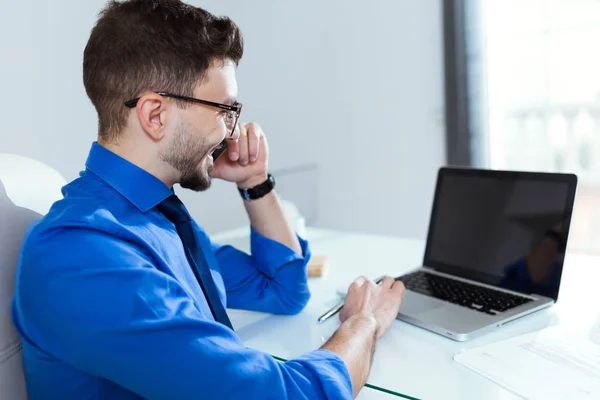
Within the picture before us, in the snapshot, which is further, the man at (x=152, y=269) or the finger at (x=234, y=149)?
the finger at (x=234, y=149)

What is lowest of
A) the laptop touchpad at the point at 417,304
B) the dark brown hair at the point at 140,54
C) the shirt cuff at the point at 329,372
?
the laptop touchpad at the point at 417,304

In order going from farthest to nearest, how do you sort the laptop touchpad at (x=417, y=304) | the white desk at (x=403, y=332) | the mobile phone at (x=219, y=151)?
the mobile phone at (x=219, y=151)
the laptop touchpad at (x=417, y=304)
the white desk at (x=403, y=332)

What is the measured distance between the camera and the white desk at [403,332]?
2.65 feet

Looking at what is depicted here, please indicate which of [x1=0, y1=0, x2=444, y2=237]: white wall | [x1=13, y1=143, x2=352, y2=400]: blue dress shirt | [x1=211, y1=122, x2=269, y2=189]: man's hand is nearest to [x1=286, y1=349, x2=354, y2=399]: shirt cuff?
[x1=13, y1=143, x2=352, y2=400]: blue dress shirt

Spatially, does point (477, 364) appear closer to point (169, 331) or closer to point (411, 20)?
point (169, 331)

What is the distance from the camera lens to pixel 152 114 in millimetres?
882

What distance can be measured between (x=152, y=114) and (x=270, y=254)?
0.45 metres

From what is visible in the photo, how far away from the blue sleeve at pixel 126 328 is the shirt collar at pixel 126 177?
132mm

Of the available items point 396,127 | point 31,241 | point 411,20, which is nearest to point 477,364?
point 31,241

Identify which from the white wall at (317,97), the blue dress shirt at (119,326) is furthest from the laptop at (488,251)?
the white wall at (317,97)

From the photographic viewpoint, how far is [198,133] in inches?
36.4

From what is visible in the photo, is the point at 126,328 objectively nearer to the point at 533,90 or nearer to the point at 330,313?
the point at 330,313

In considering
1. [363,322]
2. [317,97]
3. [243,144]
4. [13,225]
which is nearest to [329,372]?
[363,322]

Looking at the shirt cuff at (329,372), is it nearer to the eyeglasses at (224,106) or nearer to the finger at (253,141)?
the eyeglasses at (224,106)
